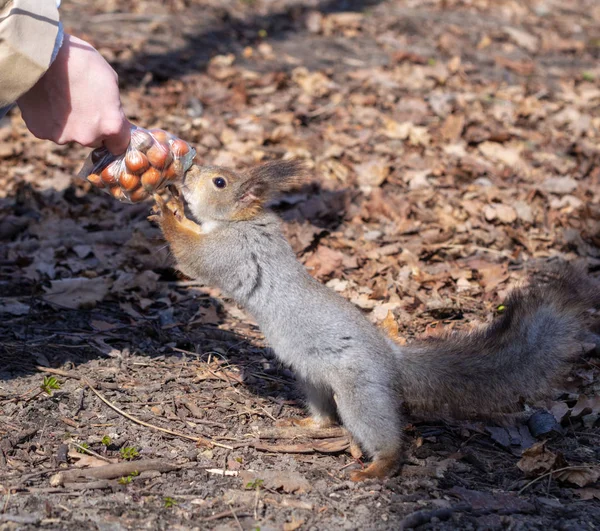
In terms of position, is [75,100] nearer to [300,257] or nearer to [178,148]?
[178,148]

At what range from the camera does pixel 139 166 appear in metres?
3.24

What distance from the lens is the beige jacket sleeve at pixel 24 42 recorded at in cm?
262

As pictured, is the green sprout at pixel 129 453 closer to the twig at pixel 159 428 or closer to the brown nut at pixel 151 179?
the twig at pixel 159 428

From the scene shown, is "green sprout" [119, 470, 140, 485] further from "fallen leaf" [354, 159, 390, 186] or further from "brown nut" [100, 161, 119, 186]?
"fallen leaf" [354, 159, 390, 186]

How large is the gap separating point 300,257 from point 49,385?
1.97 metres

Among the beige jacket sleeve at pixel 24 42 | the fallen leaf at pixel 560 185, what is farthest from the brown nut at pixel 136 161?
the fallen leaf at pixel 560 185

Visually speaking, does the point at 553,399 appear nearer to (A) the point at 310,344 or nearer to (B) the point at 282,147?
(A) the point at 310,344

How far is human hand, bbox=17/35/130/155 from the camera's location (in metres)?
2.96

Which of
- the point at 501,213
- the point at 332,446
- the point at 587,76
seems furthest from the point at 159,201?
the point at 587,76

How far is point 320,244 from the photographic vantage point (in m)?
4.95

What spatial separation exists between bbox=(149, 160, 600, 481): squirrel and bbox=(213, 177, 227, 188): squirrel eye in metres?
0.08

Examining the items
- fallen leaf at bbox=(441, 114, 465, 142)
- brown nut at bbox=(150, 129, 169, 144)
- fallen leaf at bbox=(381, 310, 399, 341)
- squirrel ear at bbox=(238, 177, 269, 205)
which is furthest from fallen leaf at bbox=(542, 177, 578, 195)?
brown nut at bbox=(150, 129, 169, 144)

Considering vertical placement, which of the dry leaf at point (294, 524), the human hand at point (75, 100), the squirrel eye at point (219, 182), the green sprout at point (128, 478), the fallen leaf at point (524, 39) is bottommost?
the green sprout at point (128, 478)

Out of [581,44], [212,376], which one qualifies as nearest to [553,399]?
[212,376]
